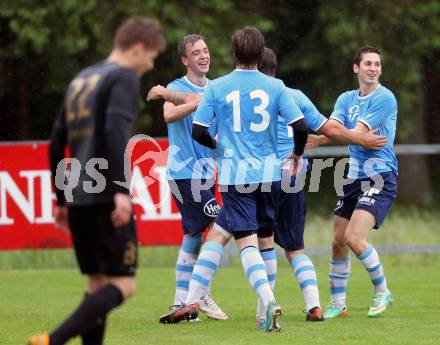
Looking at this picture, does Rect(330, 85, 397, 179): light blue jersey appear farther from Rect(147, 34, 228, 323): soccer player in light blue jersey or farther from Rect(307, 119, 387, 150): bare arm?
Rect(147, 34, 228, 323): soccer player in light blue jersey

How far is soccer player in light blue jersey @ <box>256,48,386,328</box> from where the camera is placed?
8.67m

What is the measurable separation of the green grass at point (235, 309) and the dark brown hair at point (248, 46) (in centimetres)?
189

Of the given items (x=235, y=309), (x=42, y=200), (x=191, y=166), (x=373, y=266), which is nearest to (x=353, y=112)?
(x=373, y=266)

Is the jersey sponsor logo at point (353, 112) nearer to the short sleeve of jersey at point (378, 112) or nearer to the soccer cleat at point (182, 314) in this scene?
the short sleeve of jersey at point (378, 112)

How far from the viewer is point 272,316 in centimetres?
809

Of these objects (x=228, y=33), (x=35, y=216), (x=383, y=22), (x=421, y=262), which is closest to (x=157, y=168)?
(x=35, y=216)

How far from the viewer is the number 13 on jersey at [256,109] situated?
821cm

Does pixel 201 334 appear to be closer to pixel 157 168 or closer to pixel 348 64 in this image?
pixel 157 168

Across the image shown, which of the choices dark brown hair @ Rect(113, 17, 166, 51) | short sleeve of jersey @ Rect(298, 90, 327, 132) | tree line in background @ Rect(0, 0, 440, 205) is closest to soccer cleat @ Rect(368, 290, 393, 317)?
short sleeve of jersey @ Rect(298, 90, 327, 132)

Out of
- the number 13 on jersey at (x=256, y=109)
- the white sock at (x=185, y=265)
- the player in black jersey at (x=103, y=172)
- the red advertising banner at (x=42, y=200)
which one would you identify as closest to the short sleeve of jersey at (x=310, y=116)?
the number 13 on jersey at (x=256, y=109)

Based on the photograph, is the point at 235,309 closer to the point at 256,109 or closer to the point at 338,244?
the point at 338,244

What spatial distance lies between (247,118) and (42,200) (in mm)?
6615

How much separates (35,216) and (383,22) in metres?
9.79

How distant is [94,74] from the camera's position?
20.6 feet
